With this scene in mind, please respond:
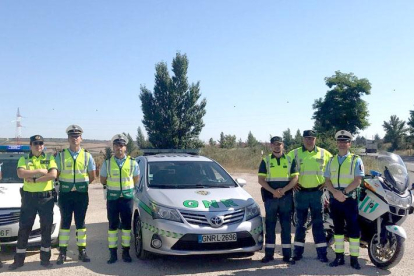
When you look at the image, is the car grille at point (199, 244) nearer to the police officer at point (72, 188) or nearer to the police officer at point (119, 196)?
the police officer at point (119, 196)

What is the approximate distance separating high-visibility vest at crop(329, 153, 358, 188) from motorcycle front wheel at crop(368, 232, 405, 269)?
0.89 metres

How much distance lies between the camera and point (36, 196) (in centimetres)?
597

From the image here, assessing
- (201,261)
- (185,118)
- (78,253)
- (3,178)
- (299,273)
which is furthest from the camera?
(185,118)

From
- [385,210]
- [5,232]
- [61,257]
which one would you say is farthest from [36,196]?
[385,210]

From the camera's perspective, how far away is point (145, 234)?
→ 19.5ft

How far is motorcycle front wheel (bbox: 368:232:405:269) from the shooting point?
5.57 m

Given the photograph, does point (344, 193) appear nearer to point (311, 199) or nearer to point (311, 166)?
point (311, 199)

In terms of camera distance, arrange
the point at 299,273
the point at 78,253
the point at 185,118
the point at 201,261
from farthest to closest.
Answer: the point at 185,118
the point at 78,253
the point at 201,261
the point at 299,273

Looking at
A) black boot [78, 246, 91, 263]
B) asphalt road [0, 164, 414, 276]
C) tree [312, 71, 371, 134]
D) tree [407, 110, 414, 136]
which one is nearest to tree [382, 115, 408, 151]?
tree [407, 110, 414, 136]

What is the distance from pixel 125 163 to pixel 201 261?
1.89m

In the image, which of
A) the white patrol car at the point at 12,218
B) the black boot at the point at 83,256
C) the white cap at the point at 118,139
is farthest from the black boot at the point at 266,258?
the white patrol car at the point at 12,218

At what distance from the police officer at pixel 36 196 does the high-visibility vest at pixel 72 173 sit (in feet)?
0.55

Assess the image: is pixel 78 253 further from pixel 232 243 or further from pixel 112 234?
pixel 232 243

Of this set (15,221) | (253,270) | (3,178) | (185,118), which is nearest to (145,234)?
(253,270)
